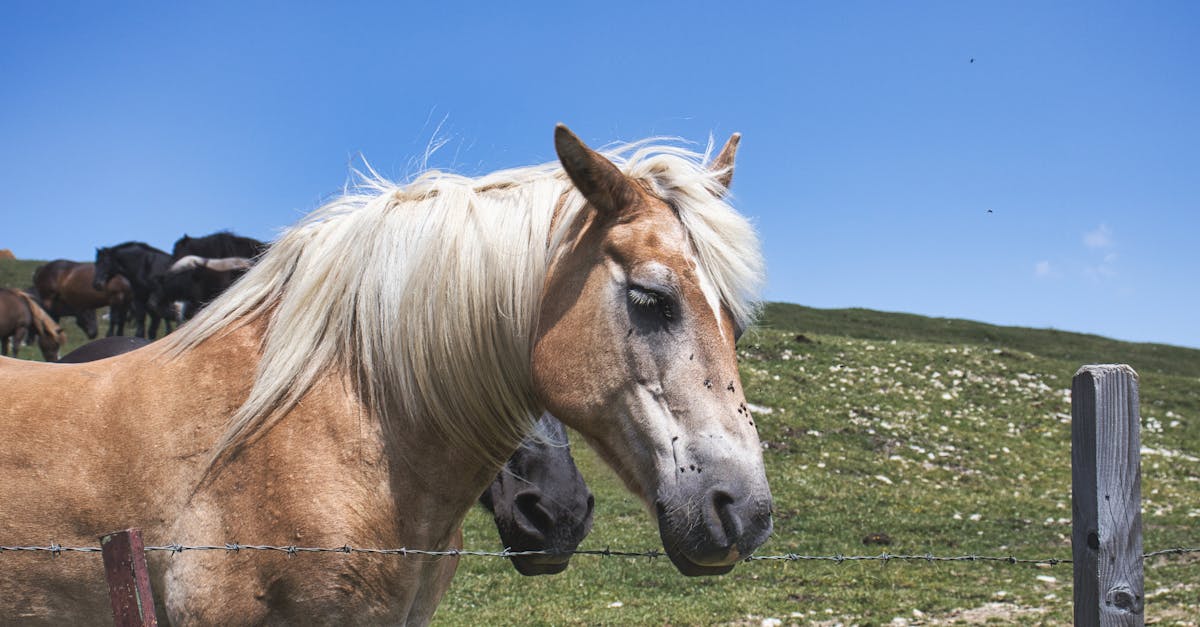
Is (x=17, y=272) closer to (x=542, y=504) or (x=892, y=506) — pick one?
(x=892, y=506)

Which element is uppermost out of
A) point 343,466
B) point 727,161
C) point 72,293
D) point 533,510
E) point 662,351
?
point 72,293

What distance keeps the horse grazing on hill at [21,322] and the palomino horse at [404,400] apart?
21.1m

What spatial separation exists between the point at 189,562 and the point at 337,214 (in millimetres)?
1314

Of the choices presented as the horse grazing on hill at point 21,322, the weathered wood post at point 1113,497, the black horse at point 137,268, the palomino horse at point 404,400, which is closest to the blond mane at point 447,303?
the palomino horse at point 404,400

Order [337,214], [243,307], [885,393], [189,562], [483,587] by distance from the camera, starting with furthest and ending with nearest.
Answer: [885,393] → [483,587] → [337,214] → [243,307] → [189,562]

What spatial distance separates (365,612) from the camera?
8.51 ft

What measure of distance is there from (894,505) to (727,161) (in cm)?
1113

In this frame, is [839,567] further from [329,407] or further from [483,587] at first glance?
[329,407]

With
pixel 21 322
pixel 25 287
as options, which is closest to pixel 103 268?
pixel 21 322

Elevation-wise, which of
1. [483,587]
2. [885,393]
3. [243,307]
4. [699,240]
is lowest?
[483,587]

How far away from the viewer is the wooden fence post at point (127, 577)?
7.29 feet

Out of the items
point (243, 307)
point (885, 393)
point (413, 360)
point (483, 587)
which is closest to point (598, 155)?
point (413, 360)

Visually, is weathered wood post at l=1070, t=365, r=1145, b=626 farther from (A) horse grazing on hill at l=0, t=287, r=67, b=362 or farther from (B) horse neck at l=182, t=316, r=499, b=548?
(A) horse grazing on hill at l=0, t=287, r=67, b=362

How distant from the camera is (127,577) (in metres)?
2.24
